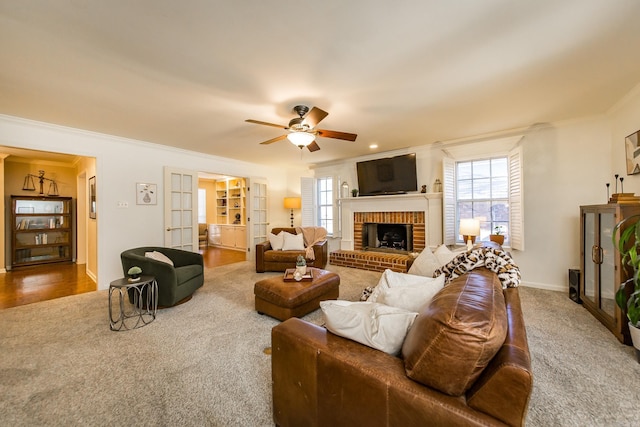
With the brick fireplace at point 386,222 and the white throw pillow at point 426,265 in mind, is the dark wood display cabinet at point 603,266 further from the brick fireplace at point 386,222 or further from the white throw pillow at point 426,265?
the brick fireplace at point 386,222

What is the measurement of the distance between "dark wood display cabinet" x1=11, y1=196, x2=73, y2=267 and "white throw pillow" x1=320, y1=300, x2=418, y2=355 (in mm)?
7319

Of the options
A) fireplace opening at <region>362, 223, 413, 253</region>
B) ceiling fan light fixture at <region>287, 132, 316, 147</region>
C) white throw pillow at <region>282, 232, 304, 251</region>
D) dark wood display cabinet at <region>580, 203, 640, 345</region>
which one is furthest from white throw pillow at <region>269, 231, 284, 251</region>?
dark wood display cabinet at <region>580, 203, 640, 345</region>

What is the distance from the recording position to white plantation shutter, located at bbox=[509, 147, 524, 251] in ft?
11.9

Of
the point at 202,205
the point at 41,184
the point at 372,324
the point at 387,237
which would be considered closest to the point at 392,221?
the point at 387,237

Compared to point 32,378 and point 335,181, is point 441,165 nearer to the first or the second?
point 335,181

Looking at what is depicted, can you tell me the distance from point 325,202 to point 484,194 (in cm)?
337

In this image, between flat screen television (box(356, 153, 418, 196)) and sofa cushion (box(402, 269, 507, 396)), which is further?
flat screen television (box(356, 153, 418, 196))

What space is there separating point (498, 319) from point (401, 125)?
10.5 ft

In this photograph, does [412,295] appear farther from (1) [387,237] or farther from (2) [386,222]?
(1) [387,237]

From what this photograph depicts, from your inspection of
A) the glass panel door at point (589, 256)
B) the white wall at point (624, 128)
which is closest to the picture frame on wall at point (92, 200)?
the glass panel door at point (589, 256)

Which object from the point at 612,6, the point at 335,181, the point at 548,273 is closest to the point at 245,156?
the point at 335,181

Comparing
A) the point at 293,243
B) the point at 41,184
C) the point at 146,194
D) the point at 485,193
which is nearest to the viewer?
the point at 485,193

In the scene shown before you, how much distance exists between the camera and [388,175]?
16.4 ft

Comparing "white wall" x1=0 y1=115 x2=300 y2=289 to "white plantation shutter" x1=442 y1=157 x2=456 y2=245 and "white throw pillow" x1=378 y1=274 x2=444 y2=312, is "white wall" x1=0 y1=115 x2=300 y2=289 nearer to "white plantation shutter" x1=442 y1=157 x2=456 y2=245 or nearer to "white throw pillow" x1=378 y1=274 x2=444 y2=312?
"white throw pillow" x1=378 y1=274 x2=444 y2=312
